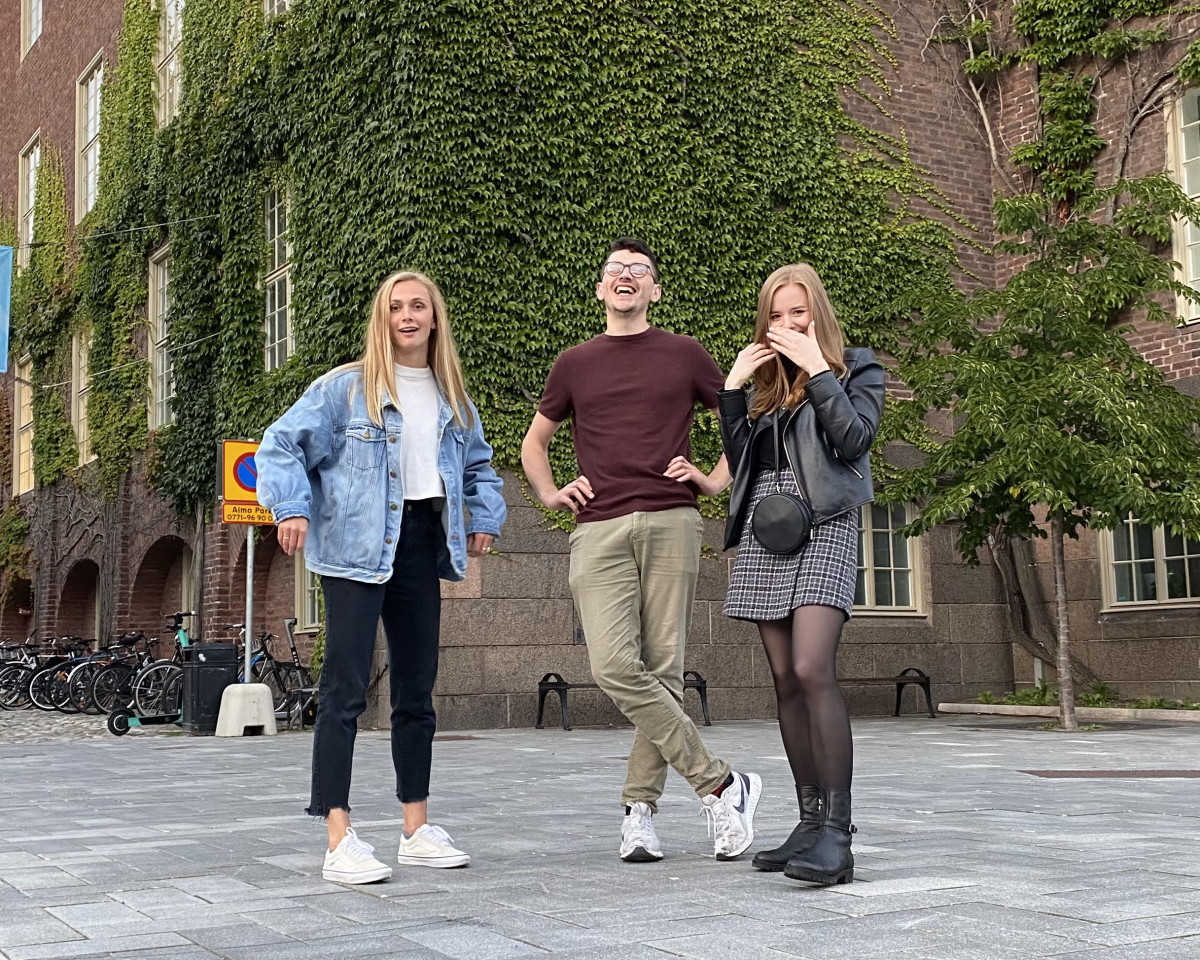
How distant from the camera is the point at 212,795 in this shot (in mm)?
7477

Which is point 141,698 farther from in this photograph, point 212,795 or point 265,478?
point 265,478

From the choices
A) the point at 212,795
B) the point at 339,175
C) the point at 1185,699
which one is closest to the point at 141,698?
the point at 339,175

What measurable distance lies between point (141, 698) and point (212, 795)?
324 inches

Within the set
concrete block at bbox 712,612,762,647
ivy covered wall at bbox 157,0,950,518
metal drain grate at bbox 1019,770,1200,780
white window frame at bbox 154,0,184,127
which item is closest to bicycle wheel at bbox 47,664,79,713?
ivy covered wall at bbox 157,0,950,518

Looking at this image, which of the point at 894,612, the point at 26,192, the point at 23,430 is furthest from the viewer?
the point at 26,192

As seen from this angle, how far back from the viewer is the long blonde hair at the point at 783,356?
458 centimetres

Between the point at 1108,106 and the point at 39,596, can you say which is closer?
the point at 1108,106

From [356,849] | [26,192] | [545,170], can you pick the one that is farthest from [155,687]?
[26,192]

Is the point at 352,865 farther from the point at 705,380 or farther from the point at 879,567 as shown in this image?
the point at 879,567

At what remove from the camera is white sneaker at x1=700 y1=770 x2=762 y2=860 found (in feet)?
15.4

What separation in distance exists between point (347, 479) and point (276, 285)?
13024 mm

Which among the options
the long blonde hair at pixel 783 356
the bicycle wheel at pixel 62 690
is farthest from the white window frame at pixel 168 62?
the long blonde hair at pixel 783 356

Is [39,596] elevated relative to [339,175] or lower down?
lower down

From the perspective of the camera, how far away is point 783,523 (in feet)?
14.6
